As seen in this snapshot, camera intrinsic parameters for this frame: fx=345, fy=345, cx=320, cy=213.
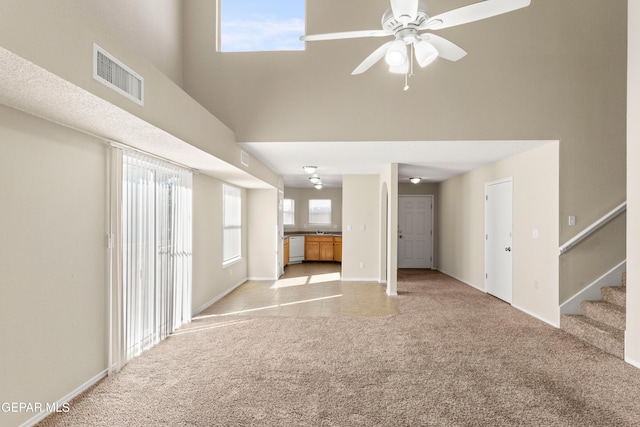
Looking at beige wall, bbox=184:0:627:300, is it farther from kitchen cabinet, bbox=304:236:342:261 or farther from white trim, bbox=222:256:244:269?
kitchen cabinet, bbox=304:236:342:261

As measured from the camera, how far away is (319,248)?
11133mm

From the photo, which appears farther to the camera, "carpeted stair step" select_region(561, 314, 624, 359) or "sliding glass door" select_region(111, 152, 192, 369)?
"carpeted stair step" select_region(561, 314, 624, 359)

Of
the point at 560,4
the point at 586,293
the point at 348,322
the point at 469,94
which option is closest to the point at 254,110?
the point at 469,94

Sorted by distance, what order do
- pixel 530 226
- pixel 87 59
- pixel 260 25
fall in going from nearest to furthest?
pixel 87 59
pixel 260 25
pixel 530 226

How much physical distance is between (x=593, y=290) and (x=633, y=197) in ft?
5.23

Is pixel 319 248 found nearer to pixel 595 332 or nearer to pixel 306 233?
pixel 306 233

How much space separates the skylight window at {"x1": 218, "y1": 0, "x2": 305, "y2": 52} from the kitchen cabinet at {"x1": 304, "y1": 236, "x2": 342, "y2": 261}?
718 centimetres

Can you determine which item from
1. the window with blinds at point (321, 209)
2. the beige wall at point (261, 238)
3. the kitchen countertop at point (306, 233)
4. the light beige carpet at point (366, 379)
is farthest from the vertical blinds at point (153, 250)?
the window with blinds at point (321, 209)

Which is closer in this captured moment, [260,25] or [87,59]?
[87,59]

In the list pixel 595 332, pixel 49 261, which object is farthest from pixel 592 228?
pixel 49 261

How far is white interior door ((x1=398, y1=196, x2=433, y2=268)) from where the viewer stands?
32.1 ft

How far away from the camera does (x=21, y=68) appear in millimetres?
1499

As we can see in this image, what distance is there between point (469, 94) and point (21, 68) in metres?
4.40

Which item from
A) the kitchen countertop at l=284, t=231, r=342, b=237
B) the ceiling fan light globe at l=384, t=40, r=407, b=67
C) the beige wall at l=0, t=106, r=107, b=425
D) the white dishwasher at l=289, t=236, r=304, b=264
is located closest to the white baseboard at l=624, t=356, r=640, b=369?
the ceiling fan light globe at l=384, t=40, r=407, b=67
